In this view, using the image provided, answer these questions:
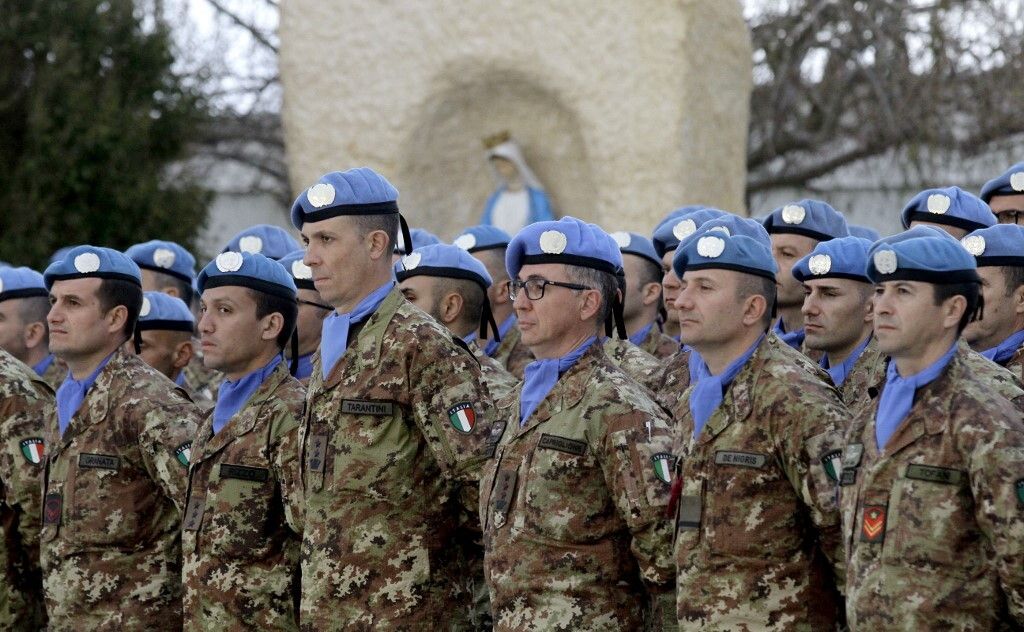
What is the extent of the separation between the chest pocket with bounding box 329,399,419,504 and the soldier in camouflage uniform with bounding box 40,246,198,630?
0.87 meters

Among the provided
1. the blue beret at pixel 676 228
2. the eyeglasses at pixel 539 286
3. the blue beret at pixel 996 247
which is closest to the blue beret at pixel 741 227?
the eyeglasses at pixel 539 286

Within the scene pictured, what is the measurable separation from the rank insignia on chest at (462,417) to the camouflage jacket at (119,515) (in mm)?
1187

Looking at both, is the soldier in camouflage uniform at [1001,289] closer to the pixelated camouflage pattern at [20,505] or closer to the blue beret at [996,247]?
the blue beret at [996,247]

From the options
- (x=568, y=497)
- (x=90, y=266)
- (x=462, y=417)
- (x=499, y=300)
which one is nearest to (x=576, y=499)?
(x=568, y=497)

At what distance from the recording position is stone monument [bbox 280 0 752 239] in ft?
36.2

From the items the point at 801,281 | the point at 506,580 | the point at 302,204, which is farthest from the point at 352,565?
the point at 801,281

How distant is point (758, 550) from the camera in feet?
13.7

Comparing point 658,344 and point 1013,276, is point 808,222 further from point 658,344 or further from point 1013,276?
point 1013,276

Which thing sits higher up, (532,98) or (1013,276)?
(532,98)

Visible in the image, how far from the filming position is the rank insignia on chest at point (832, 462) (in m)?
4.11

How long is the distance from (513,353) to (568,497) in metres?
2.40

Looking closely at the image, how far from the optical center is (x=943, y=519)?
12.5ft

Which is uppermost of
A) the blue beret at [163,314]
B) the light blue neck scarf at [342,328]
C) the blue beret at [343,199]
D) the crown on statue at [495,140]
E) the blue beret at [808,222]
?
the crown on statue at [495,140]

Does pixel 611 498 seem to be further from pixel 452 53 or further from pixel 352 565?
pixel 452 53
